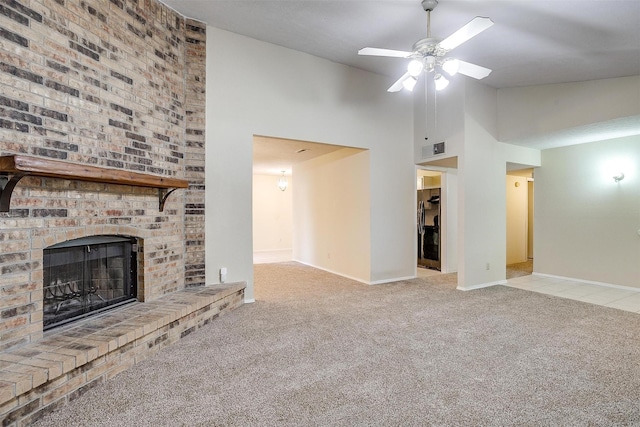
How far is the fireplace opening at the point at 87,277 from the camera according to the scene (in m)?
2.46

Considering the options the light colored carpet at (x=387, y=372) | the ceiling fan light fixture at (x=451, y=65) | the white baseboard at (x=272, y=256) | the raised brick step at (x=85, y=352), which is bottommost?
the light colored carpet at (x=387, y=372)

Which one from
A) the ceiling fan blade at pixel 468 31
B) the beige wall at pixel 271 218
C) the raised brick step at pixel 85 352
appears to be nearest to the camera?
the raised brick step at pixel 85 352

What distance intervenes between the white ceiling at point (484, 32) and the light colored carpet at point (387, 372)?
111 inches

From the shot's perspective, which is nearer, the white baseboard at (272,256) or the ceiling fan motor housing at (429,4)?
the ceiling fan motor housing at (429,4)

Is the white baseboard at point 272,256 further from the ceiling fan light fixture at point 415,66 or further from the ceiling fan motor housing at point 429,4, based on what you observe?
the ceiling fan motor housing at point 429,4

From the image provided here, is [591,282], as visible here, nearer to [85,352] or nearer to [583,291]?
[583,291]

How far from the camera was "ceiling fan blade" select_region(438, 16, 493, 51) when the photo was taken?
2271 mm

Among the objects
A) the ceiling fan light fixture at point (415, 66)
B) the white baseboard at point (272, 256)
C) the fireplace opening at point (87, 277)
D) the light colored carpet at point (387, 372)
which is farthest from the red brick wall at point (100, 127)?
the white baseboard at point (272, 256)

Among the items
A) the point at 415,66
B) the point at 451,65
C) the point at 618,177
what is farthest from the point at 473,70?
the point at 618,177

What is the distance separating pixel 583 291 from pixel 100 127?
247 inches

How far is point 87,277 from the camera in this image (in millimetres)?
2748

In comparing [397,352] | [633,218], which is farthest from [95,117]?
[633,218]

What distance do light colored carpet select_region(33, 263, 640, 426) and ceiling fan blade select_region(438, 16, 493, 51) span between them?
2471mm

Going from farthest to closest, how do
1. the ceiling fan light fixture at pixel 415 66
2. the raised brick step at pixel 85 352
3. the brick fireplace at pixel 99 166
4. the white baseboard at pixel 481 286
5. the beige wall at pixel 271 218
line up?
the beige wall at pixel 271 218 < the white baseboard at pixel 481 286 < the ceiling fan light fixture at pixel 415 66 < the brick fireplace at pixel 99 166 < the raised brick step at pixel 85 352
